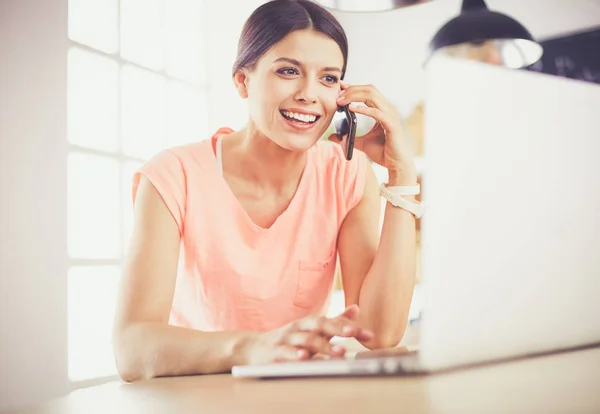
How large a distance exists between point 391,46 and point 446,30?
1965 mm

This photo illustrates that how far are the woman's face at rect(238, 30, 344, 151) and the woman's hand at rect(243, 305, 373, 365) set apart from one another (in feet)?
2.33

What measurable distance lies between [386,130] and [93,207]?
156 cm

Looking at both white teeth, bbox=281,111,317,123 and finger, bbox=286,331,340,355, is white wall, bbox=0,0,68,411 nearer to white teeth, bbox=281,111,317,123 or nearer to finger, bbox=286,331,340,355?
white teeth, bbox=281,111,317,123

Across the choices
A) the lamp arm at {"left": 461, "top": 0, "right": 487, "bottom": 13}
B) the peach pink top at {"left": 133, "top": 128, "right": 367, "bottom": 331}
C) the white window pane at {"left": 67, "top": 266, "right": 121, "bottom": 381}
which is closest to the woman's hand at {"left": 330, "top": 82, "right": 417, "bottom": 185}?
the peach pink top at {"left": 133, "top": 128, "right": 367, "bottom": 331}

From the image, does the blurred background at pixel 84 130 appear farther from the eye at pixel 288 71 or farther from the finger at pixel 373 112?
the finger at pixel 373 112

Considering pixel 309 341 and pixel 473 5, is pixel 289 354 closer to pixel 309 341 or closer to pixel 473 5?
pixel 309 341

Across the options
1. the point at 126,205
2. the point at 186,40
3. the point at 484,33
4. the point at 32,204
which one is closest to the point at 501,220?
the point at 484,33

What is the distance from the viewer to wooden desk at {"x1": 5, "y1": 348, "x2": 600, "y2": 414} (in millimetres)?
382

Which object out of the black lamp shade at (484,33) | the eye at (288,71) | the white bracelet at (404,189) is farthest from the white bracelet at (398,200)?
the black lamp shade at (484,33)

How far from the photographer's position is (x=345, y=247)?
1324mm

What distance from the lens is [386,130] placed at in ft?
3.90

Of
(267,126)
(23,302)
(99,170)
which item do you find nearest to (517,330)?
(267,126)

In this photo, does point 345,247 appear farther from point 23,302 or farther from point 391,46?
point 391,46

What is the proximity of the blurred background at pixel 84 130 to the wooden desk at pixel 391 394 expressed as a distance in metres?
1.56
